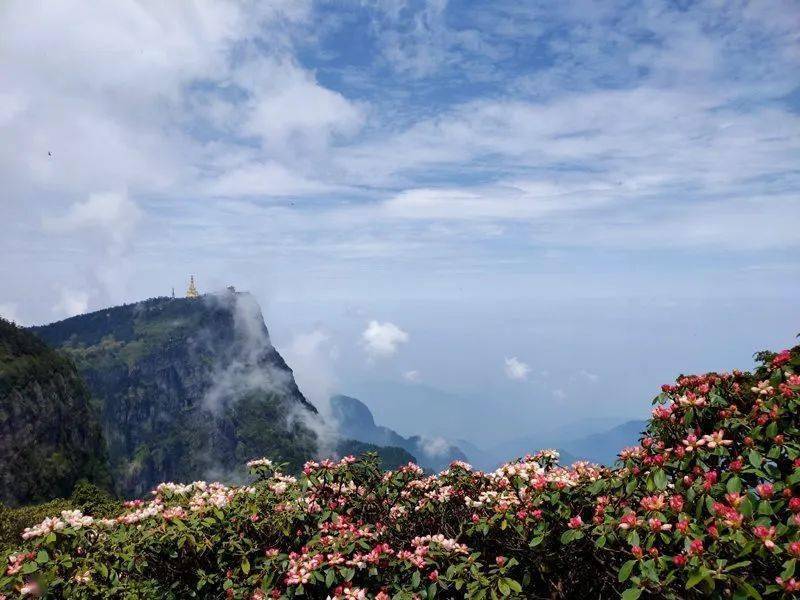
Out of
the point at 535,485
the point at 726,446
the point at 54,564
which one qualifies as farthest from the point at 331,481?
the point at 726,446

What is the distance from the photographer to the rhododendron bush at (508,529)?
18.4ft

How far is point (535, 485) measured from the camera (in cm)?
773

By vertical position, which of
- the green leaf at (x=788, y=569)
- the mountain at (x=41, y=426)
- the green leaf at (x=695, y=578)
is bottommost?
the mountain at (x=41, y=426)

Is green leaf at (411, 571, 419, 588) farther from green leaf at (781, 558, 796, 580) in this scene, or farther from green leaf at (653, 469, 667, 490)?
green leaf at (781, 558, 796, 580)

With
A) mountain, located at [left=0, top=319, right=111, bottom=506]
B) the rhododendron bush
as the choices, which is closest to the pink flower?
the rhododendron bush

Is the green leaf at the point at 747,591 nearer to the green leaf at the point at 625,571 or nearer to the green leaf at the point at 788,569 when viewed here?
the green leaf at the point at 788,569

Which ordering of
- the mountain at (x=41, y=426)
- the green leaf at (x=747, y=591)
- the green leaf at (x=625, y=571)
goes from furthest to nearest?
the mountain at (x=41, y=426)
the green leaf at (x=625, y=571)
the green leaf at (x=747, y=591)

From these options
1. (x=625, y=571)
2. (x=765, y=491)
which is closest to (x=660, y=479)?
(x=765, y=491)

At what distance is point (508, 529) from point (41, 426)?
466 ft

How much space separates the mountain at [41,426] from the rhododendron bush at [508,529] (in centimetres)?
10835

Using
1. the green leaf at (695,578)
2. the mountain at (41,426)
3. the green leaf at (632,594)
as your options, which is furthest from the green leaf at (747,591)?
the mountain at (41,426)

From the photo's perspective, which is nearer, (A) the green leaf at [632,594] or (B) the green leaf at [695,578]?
(B) the green leaf at [695,578]

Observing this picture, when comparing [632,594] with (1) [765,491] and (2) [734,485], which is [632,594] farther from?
(1) [765,491]

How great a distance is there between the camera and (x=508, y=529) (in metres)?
8.52
